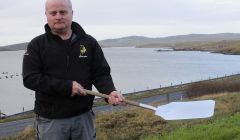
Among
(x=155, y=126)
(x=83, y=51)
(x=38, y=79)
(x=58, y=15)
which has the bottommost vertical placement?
(x=155, y=126)

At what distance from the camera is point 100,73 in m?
4.79

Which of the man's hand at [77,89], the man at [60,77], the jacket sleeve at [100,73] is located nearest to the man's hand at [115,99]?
the man at [60,77]

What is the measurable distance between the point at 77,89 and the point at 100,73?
1.51 ft

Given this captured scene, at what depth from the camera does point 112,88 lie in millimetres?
4730

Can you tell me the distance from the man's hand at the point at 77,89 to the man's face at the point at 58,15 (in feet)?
1.72

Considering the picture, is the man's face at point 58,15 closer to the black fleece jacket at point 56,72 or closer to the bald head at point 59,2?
the bald head at point 59,2

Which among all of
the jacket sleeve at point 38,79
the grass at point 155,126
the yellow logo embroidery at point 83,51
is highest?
the yellow logo embroidery at point 83,51

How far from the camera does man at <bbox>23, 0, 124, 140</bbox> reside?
14.6 ft

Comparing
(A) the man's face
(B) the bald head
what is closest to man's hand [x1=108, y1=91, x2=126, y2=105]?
(A) the man's face

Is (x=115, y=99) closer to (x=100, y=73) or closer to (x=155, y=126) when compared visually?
(x=100, y=73)

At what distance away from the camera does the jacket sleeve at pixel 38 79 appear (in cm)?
440

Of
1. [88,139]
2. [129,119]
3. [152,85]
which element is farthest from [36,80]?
[152,85]

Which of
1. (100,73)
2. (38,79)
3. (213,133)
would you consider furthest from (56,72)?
(213,133)

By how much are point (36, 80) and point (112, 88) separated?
0.74 m
